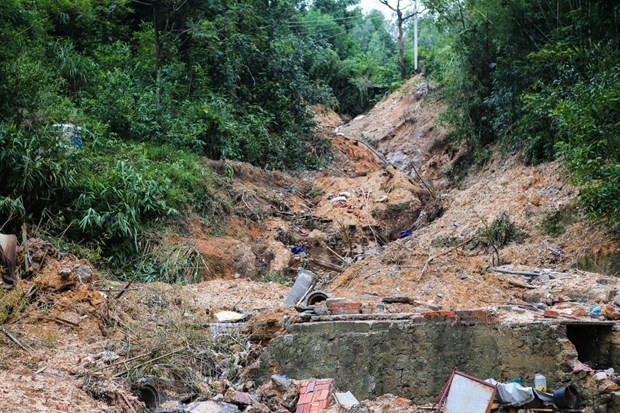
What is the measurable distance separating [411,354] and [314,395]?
33.4 inches

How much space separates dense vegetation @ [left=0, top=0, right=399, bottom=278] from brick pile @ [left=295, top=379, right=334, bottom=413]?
4523 mm

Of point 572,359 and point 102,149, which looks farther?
point 102,149

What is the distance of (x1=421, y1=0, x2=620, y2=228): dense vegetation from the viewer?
27.1 ft

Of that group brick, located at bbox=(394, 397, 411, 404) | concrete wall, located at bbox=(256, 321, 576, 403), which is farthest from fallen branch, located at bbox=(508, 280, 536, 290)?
brick, located at bbox=(394, 397, 411, 404)

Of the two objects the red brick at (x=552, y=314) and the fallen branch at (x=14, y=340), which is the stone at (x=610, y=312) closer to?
the red brick at (x=552, y=314)

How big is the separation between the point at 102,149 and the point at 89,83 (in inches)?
99.7

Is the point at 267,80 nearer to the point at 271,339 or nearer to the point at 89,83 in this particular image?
the point at 89,83

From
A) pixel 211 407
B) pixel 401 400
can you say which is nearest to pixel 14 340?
pixel 211 407

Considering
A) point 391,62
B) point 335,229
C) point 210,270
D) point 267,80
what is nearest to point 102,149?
point 210,270

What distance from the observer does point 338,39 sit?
93.3 feet

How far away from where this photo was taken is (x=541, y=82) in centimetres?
1092

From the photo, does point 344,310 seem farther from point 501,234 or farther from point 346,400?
point 501,234

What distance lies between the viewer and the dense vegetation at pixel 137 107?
9727mm

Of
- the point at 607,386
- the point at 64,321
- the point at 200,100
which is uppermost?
the point at 200,100
